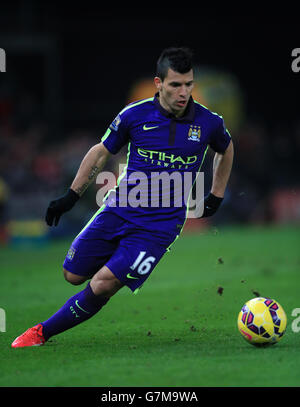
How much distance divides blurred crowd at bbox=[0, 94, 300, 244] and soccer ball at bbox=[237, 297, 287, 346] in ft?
35.6

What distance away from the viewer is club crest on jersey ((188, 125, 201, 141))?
22.3 feet

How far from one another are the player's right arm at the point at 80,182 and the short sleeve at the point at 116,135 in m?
0.05

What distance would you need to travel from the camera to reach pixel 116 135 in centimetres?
682

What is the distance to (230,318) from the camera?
8.51m

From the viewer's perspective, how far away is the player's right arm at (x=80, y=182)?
673 centimetres

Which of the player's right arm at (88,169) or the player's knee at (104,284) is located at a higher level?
the player's right arm at (88,169)

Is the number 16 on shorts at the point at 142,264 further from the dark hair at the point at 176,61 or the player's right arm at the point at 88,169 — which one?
the dark hair at the point at 176,61

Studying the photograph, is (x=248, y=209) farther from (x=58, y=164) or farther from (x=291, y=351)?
(x=291, y=351)

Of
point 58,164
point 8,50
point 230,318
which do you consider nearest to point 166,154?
point 230,318

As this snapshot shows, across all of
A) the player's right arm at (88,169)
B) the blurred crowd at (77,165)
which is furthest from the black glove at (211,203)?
the blurred crowd at (77,165)

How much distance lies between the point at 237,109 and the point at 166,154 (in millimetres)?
17817

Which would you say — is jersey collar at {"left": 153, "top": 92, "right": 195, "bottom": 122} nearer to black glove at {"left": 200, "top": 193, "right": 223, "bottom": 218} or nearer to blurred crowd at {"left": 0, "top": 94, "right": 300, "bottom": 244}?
black glove at {"left": 200, "top": 193, "right": 223, "bottom": 218}

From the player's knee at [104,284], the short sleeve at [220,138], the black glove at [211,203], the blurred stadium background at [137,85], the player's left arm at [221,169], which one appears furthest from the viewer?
the blurred stadium background at [137,85]

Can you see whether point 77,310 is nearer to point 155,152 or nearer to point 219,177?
point 155,152
